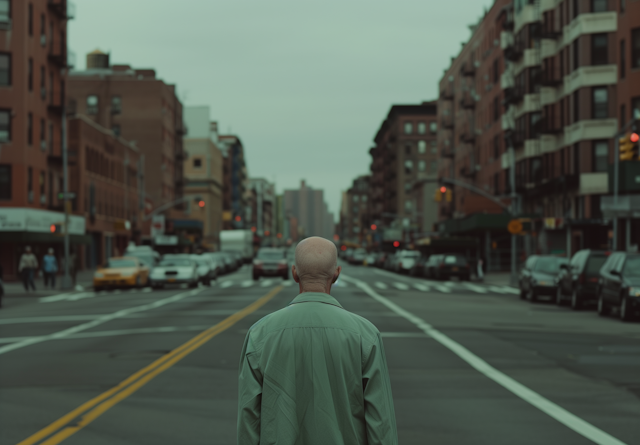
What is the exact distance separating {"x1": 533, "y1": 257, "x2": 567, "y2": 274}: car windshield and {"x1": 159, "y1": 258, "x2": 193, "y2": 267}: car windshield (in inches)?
684

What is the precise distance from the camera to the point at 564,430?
8594 millimetres

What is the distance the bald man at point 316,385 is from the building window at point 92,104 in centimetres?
9698

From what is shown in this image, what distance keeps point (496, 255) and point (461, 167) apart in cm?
1928

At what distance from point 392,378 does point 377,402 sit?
27.5ft

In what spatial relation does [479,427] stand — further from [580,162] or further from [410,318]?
[580,162]

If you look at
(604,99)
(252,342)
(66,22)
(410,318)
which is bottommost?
(410,318)

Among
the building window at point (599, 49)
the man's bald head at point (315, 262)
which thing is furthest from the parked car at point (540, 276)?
the man's bald head at point (315, 262)

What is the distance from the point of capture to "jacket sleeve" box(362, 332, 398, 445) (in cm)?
373

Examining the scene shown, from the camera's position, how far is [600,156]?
5234cm

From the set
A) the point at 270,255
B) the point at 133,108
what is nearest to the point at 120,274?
the point at 270,255

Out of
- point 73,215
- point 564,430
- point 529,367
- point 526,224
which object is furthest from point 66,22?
point 564,430

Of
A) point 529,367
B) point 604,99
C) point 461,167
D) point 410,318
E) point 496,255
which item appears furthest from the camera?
point 461,167

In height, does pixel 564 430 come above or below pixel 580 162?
below

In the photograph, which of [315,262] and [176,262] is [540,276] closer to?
[176,262]
